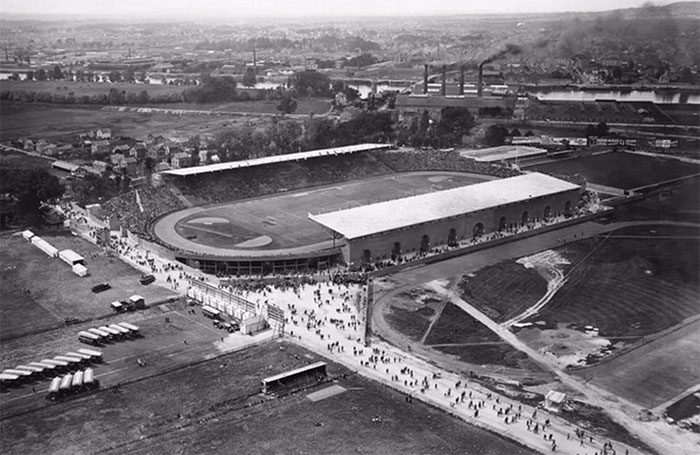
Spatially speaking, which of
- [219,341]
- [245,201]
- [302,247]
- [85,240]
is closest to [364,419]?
[219,341]

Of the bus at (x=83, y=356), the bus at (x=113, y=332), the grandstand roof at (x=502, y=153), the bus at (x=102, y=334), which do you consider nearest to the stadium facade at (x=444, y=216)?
the grandstand roof at (x=502, y=153)

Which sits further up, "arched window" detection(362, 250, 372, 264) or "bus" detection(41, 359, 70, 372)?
"bus" detection(41, 359, 70, 372)

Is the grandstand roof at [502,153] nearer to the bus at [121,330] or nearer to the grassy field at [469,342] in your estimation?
the grassy field at [469,342]

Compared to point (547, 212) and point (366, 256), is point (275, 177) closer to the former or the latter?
point (366, 256)

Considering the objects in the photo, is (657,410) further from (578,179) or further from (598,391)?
(578,179)

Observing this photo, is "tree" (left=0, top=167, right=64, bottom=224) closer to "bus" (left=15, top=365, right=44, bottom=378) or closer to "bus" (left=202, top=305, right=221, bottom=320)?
"bus" (left=202, top=305, right=221, bottom=320)

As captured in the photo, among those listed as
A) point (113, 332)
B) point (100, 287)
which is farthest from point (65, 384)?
point (100, 287)

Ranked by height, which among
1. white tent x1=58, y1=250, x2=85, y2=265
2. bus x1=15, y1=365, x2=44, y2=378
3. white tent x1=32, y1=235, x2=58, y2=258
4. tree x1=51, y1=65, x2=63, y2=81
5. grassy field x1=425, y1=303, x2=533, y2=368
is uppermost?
tree x1=51, y1=65, x2=63, y2=81

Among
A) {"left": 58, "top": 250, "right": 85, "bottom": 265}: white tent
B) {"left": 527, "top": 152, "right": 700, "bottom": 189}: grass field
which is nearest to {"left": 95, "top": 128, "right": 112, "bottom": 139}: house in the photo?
{"left": 58, "top": 250, "right": 85, "bottom": 265}: white tent
